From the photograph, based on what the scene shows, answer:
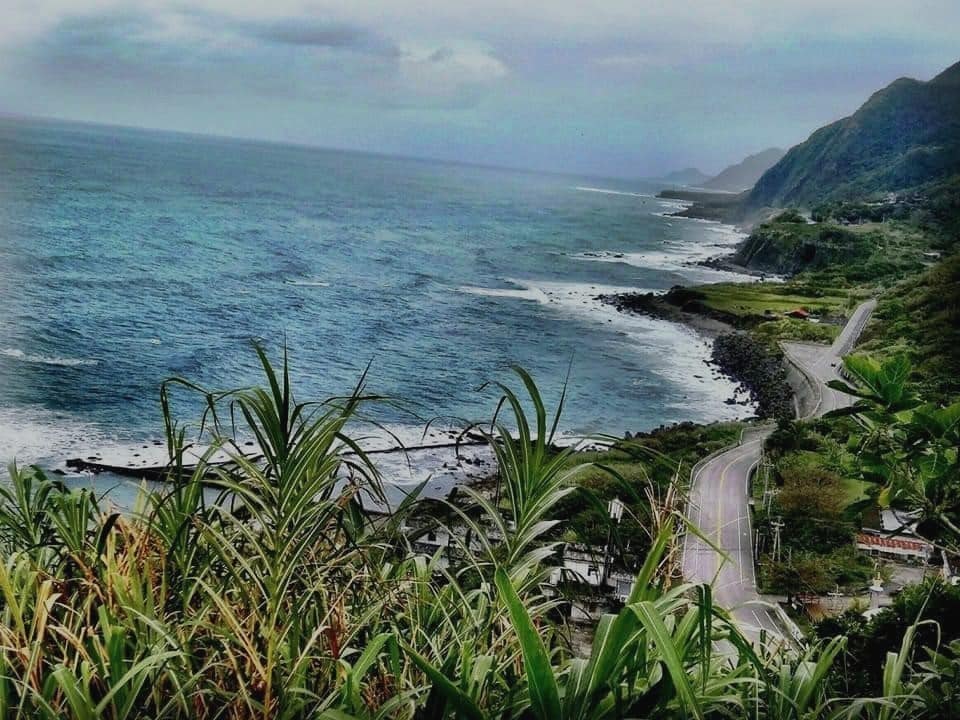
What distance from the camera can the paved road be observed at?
8.56 m

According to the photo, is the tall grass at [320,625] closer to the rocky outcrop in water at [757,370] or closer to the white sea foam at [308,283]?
the rocky outcrop in water at [757,370]

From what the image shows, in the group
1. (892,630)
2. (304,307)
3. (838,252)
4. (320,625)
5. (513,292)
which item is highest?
(320,625)

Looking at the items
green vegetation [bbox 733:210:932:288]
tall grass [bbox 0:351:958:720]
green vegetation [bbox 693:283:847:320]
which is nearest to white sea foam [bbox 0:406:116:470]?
tall grass [bbox 0:351:958:720]

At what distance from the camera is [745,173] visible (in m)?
122

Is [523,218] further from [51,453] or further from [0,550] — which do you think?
[0,550]

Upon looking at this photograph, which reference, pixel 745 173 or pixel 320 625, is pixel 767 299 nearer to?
pixel 320 625

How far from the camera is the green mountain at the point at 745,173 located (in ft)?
363

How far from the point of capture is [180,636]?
116cm

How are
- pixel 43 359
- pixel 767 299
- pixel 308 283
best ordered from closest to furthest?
pixel 43 359, pixel 308 283, pixel 767 299

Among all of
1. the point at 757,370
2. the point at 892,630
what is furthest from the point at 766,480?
the point at 757,370

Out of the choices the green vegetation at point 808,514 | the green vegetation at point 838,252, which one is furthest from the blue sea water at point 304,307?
the green vegetation at point 838,252

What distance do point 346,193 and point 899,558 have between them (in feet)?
155

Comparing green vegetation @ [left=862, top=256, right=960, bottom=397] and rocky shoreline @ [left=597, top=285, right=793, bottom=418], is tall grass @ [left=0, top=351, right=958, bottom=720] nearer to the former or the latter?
green vegetation @ [left=862, top=256, right=960, bottom=397]

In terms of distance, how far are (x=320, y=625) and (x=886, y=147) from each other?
195 ft
